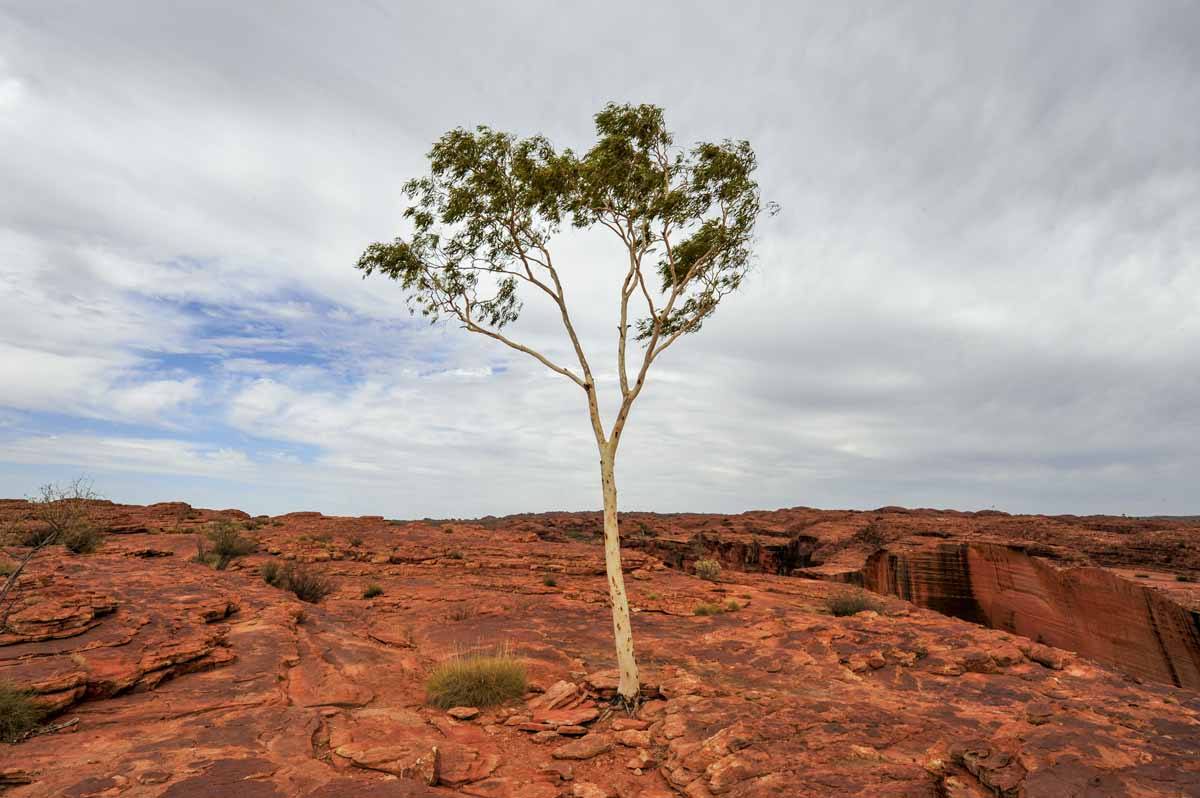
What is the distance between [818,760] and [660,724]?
2632 millimetres

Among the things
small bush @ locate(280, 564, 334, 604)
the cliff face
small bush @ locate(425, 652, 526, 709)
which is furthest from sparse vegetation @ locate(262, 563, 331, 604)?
the cliff face

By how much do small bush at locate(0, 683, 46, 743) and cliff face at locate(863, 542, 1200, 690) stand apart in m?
19.7

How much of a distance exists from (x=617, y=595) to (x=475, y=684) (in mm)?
3143

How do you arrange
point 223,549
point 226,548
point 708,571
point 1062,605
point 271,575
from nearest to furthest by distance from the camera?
point 1062,605 < point 271,575 < point 223,549 < point 226,548 < point 708,571

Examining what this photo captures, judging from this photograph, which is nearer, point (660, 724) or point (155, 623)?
point (660, 724)

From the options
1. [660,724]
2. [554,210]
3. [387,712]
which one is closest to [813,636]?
[660,724]

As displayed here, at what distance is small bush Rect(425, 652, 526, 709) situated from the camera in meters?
9.91

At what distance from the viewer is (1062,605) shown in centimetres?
1367

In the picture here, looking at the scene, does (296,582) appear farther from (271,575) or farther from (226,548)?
(226,548)

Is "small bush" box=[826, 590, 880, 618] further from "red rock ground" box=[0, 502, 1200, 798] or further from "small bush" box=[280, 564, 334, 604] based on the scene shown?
"small bush" box=[280, 564, 334, 604]

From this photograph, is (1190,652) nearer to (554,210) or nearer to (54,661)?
(554,210)

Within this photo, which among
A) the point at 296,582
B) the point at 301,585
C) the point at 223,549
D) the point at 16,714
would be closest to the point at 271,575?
the point at 296,582

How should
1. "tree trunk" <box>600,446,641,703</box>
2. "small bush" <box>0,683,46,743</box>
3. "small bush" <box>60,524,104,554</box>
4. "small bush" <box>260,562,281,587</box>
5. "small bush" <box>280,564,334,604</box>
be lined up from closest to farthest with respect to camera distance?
"small bush" <box>0,683,46,743</box> → "tree trunk" <box>600,446,641,703</box> → "small bush" <box>280,564,334,604</box> → "small bush" <box>260,562,281,587</box> → "small bush" <box>60,524,104,554</box>

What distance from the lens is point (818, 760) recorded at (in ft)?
23.3
